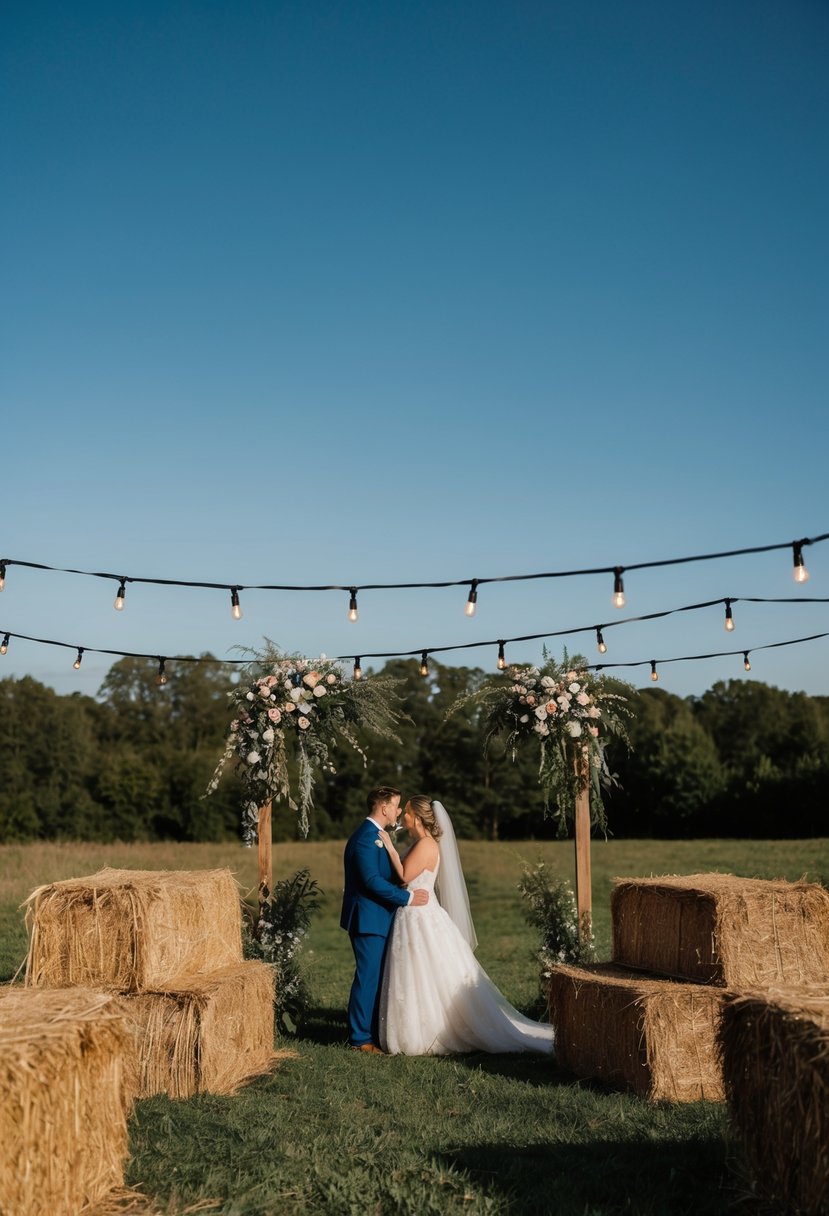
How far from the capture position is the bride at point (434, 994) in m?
8.93

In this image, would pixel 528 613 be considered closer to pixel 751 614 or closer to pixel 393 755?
pixel 751 614

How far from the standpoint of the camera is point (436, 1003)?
9.00 metres

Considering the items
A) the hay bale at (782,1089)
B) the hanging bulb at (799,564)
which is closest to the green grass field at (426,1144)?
the hay bale at (782,1089)

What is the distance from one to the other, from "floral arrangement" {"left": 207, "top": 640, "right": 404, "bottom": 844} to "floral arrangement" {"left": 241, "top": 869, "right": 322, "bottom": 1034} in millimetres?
673

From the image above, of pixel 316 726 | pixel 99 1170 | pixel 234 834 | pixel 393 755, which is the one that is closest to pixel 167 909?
pixel 99 1170

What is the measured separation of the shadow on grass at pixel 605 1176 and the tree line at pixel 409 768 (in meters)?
29.0

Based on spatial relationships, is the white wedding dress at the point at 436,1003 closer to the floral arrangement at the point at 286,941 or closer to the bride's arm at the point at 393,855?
the bride's arm at the point at 393,855

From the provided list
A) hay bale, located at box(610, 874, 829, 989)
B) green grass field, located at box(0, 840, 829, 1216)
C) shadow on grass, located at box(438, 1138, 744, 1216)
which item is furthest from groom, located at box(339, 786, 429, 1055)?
shadow on grass, located at box(438, 1138, 744, 1216)

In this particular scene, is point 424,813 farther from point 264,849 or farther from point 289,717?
point 264,849

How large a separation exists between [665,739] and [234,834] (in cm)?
1856

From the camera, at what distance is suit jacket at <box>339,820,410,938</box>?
9.28 meters

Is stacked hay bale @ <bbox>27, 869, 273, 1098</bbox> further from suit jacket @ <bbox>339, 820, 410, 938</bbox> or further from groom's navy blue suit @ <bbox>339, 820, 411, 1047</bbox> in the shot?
suit jacket @ <bbox>339, 820, 410, 938</bbox>

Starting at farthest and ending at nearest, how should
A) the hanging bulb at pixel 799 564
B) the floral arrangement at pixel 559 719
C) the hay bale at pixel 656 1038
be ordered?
the floral arrangement at pixel 559 719 < the hay bale at pixel 656 1038 < the hanging bulb at pixel 799 564

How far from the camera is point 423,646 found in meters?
10.6
